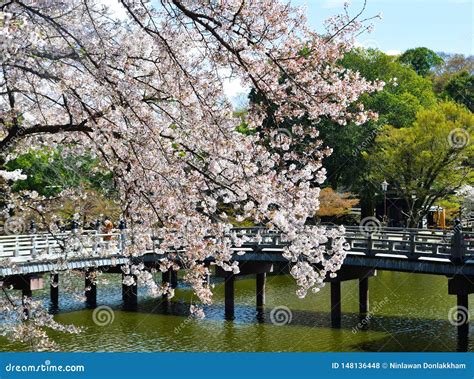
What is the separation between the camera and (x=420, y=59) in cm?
6662

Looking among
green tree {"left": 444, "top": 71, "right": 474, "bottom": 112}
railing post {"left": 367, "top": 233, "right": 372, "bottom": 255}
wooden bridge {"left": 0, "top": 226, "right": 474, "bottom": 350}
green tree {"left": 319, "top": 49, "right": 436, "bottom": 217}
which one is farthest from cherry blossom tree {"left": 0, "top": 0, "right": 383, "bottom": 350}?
green tree {"left": 444, "top": 71, "right": 474, "bottom": 112}

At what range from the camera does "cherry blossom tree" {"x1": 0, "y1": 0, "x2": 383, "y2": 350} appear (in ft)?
21.9

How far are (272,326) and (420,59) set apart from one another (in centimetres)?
5248

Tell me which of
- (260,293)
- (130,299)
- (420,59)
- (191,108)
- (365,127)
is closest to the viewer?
(191,108)

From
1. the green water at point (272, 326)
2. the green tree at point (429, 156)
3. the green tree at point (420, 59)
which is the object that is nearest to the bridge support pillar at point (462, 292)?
the green water at point (272, 326)

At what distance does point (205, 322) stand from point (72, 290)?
33.3ft

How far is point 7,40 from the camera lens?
454cm

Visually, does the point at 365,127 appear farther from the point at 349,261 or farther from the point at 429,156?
the point at 349,261

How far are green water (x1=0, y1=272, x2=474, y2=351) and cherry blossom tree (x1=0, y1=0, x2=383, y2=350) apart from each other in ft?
34.6

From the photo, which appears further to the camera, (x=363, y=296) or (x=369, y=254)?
(x=363, y=296)

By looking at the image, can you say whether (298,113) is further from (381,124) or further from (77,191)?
(381,124)

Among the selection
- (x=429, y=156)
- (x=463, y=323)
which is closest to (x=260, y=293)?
(x=463, y=323)

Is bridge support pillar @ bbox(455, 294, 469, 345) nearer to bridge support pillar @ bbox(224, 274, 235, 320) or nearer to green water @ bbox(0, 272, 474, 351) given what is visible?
green water @ bbox(0, 272, 474, 351)

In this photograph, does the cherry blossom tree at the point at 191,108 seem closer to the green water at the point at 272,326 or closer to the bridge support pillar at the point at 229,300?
the green water at the point at 272,326
